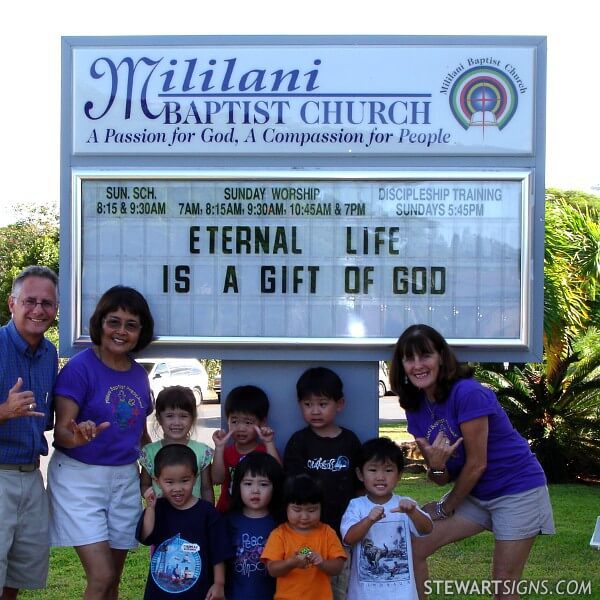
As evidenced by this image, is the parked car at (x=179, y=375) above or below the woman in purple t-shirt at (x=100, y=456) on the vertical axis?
below

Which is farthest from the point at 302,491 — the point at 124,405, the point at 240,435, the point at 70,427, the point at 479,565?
the point at 479,565

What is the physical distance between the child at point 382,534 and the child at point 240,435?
0.51 meters

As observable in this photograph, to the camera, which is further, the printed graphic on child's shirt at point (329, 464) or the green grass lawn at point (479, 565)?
the green grass lawn at point (479, 565)

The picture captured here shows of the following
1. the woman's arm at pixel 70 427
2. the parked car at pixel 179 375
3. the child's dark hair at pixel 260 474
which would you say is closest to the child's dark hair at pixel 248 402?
the child's dark hair at pixel 260 474

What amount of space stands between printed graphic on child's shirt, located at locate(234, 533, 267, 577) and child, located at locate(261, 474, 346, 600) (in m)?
0.12

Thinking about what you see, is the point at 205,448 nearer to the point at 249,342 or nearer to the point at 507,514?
the point at 249,342

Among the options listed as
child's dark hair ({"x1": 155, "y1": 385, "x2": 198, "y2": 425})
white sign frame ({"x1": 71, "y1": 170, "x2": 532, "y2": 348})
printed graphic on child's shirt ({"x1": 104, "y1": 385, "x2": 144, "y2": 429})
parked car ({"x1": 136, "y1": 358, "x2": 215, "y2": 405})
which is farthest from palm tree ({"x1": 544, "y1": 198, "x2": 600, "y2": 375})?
parked car ({"x1": 136, "y1": 358, "x2": 215, "y2": 405})

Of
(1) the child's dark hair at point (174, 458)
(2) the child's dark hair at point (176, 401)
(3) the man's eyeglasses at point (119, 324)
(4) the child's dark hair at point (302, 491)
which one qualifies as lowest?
(4) the child's dark hair at point (302, 491)

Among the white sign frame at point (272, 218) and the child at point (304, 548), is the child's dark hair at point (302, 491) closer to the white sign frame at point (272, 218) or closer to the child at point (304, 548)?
the child at point (304, 548)

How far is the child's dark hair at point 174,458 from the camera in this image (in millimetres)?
4047

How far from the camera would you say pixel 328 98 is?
4.68 m

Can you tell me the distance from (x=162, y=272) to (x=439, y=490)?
6.75 m

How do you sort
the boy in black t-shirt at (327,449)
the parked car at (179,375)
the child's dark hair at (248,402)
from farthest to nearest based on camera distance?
the parked car at (179,375) < the child's dark hair at (248,402) < the boy in black t-shirt at (327,449)

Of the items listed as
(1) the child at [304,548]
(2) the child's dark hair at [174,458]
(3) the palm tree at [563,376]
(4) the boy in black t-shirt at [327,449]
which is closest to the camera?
(1) the child at [304,548]
